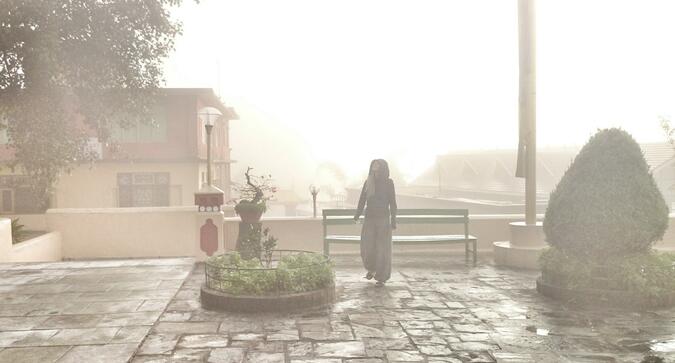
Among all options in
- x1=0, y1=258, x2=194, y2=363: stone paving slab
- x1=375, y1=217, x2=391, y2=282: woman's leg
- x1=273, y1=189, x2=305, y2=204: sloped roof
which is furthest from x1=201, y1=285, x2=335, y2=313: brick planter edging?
x1=273, y1=189, x2=305, y2=204: sloped roof

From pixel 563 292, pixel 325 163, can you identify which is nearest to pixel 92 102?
pixel 563 292

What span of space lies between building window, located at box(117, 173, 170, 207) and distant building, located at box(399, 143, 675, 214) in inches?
735

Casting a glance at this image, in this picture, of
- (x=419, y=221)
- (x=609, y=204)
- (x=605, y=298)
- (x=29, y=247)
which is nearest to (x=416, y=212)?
(x=419, y=221)

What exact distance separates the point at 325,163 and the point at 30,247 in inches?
2742

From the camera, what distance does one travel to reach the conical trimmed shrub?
674 centimetres

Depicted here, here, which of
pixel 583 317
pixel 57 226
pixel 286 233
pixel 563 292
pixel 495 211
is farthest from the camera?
pixel 495 211

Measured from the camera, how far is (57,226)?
12867 millimetres

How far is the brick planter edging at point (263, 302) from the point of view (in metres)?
6.35

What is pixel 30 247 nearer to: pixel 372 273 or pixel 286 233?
pixel 286 233

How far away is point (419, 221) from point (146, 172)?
16067 mm

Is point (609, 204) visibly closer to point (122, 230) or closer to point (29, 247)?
point (122, 230)

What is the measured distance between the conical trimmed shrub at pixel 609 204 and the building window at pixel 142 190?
18744 mm

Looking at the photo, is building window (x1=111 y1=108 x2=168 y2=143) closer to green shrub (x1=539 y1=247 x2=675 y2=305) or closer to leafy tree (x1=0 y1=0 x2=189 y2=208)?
leafy tree (x1=0 y1=0 x2=189 y2=208)

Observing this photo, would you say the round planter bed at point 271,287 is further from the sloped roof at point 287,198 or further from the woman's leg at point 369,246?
the sloped roof at point 287,198
